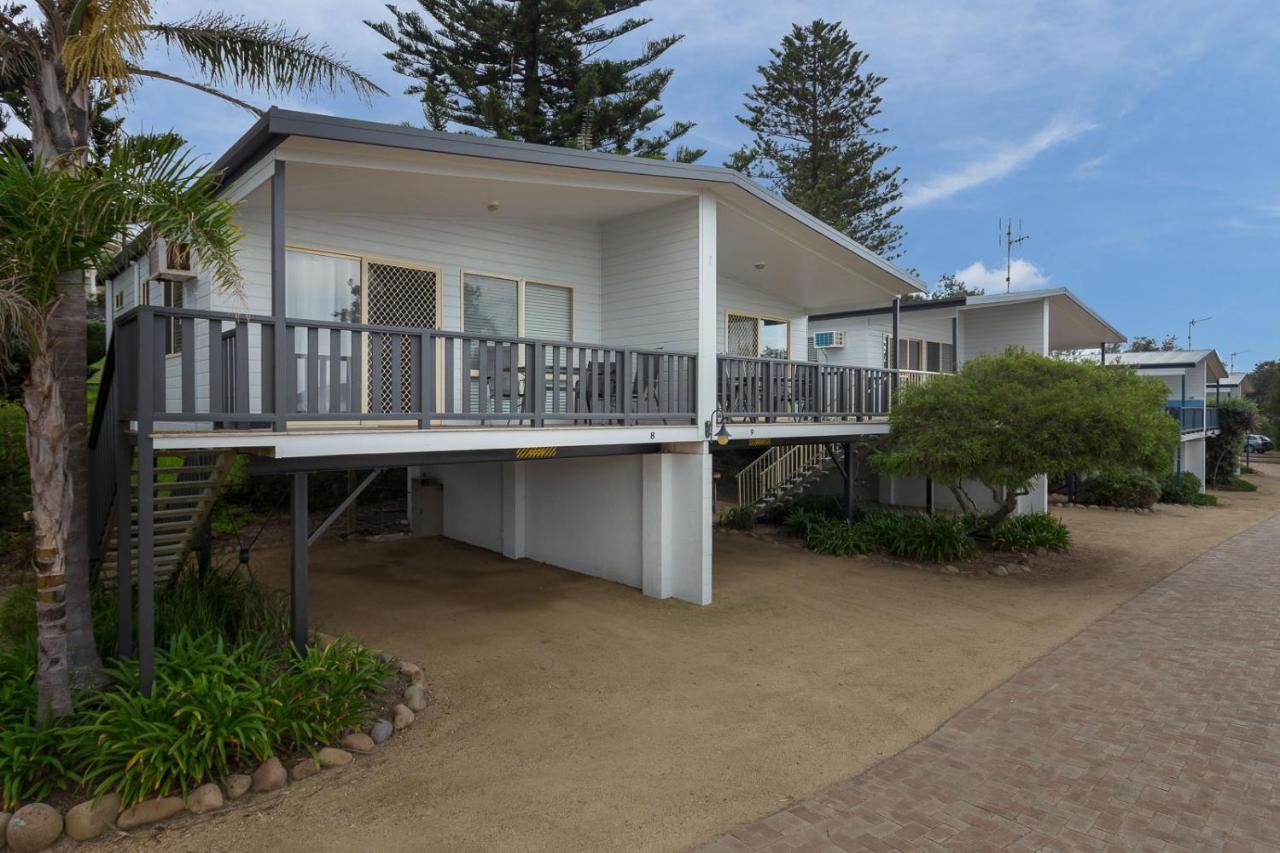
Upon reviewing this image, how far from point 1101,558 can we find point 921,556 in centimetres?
339

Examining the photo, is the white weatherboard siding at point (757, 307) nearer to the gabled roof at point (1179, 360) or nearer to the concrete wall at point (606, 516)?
the concrete wall at point (606, 516)

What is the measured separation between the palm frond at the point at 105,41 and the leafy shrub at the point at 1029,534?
13.0 metres

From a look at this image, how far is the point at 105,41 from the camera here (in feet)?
16.3

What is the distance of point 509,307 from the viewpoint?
10430mm

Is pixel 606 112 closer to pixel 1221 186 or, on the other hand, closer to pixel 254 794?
pixel 254 794

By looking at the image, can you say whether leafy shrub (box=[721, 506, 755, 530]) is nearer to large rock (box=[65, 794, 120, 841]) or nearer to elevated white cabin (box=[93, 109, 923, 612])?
elevated white cabin (box=[93, 109, 923, 612])

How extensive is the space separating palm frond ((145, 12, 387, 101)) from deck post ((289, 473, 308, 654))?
12.2 ft

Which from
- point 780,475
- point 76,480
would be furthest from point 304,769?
point 780,475

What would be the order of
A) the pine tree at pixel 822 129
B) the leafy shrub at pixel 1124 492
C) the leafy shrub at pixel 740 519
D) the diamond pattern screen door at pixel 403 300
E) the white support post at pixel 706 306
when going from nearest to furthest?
the diamond pattern screen door at pixel 403 300 < the white support post at pixel 706 306 < the leafy shrub at pixel 740 519 < the leafy shrub at pixel 1124 492 < the pine tree at pixel 822 129

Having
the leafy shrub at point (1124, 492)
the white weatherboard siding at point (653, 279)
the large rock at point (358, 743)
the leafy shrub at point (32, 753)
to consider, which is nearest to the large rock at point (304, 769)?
the large rock at point (358, 743)

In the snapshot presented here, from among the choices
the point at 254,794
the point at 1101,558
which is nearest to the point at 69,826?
the point at 254,794

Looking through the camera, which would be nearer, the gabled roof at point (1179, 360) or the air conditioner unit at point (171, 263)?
the air conditioner unit at point (171, 263)

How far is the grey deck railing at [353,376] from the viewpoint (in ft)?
17.7

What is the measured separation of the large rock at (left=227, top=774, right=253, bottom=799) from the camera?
179 inches
